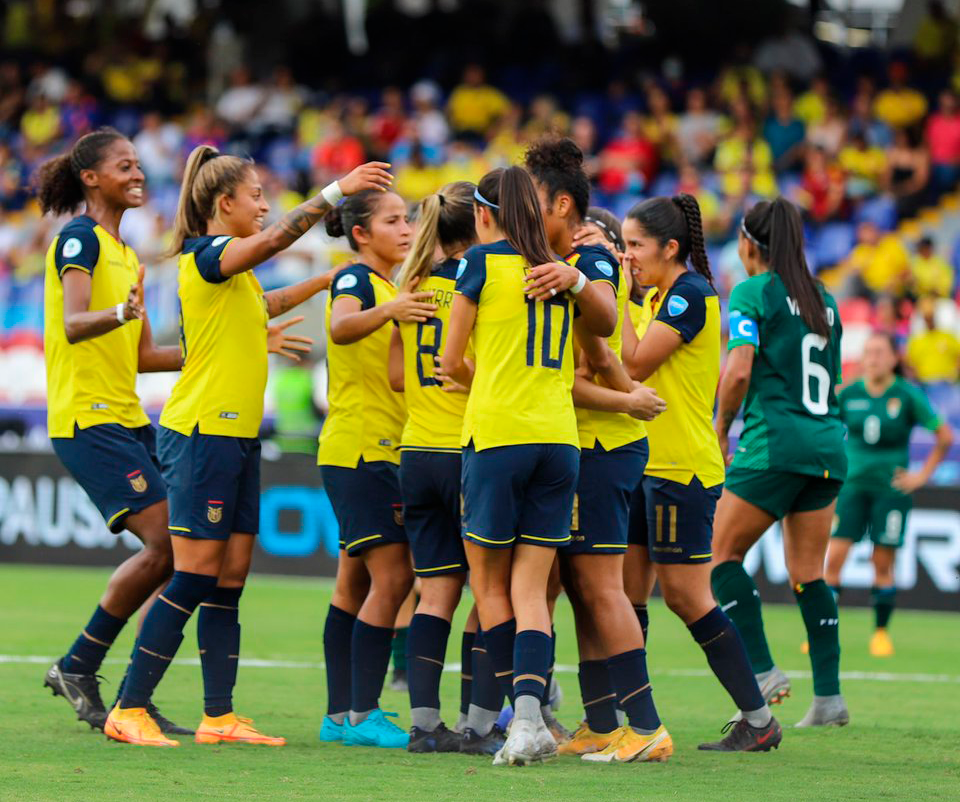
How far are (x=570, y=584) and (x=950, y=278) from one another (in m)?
12.7

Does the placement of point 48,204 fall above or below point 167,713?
above

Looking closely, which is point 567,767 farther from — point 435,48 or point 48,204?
point 435,48

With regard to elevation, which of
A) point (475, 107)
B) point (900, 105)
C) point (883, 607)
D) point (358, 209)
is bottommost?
point (883, 607)

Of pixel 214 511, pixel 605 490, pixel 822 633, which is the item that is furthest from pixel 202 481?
pixel 822 633

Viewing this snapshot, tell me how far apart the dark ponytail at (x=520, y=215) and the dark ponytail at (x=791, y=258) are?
167cm

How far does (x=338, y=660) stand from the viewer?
22.3 feet

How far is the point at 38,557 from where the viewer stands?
15.3 m

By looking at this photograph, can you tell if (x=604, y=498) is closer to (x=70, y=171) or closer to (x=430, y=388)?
(x=430, y=388)

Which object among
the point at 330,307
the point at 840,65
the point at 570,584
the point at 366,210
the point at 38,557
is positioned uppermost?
the point at 840,65

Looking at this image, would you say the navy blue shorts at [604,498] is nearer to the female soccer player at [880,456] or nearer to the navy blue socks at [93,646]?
the navy blue socks at [93,646]

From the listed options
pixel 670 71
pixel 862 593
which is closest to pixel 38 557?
pixel 862 593

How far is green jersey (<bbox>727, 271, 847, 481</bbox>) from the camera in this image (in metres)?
7.21

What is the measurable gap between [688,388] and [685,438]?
22 cm

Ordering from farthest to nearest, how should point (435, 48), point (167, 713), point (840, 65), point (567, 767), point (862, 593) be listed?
point (435, 48) → point (840, 65) → point (862, 593) → point (167, 713) → point (567, 767)
